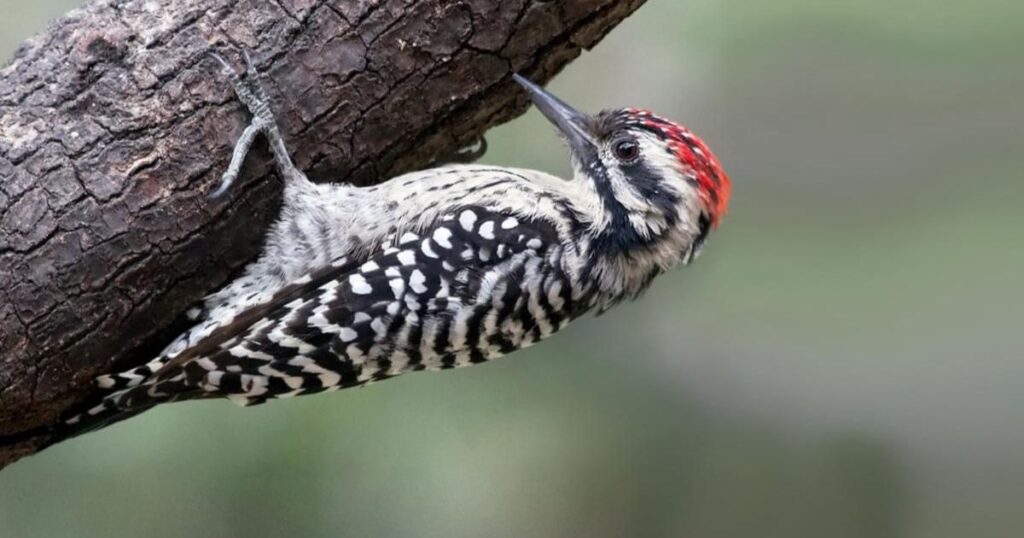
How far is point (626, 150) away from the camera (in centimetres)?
280

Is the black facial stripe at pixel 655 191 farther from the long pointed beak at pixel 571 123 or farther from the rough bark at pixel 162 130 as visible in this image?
the rough bark at pixel 162 130

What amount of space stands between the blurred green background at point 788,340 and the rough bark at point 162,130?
1.77 m

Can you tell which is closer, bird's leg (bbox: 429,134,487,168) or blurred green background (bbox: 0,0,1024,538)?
bird's leg (bbox: 429,134,487,168)

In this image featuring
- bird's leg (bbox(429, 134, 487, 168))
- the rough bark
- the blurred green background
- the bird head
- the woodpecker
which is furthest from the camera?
the blurred green background

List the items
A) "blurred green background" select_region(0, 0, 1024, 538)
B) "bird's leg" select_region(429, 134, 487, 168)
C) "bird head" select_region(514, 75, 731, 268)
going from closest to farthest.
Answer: "bird head" select_region(514, 75, 731, 268), "bird's leg" select_region(429, 134, 487, 168), "blurred green background" select_region(0, 0, 1024, 538)

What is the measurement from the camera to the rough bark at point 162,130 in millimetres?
2361

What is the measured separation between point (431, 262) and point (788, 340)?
2.56m

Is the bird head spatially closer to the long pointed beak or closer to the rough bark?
the long pointed beak

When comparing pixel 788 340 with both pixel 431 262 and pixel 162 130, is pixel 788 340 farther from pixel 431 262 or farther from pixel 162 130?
pixel 162 130

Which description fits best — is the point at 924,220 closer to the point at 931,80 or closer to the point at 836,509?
the point at 931,80

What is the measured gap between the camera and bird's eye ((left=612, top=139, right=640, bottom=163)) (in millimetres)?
2785

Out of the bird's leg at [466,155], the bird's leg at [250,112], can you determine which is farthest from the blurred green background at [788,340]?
the bird's leg at [250,112]

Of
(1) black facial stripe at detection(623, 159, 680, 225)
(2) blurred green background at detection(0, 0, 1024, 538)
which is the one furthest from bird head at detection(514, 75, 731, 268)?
(2) blurred green background at detection(0, 0, 1024, 538)

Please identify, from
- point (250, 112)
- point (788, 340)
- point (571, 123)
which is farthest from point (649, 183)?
point (788, 340)
